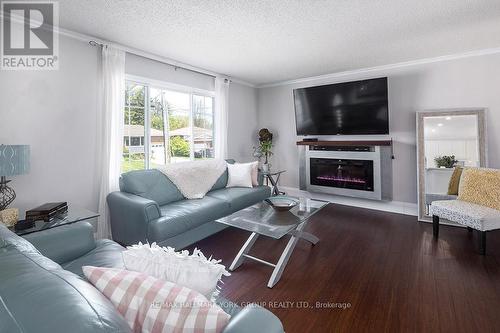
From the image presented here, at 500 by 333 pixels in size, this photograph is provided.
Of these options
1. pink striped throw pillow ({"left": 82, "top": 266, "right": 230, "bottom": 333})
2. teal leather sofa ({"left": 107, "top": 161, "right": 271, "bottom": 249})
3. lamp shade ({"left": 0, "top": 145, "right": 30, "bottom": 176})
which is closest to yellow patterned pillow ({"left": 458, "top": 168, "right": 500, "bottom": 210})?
teal leather sofa ({"left": 107, "top": 161, "right": 271, "bottom": 249})

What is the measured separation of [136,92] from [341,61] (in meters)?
3.07

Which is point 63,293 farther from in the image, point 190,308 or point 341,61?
point 341,61

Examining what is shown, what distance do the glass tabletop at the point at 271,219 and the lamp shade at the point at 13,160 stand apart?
5.63 feet

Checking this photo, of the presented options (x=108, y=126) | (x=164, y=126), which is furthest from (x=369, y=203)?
(x=108, y=126)

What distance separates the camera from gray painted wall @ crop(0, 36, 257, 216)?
248 centimetres

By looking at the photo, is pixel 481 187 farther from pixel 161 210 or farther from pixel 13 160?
pixel 13 160

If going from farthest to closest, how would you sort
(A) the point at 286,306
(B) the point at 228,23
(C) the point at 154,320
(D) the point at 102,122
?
(D) the point at 102,122, (B) the point at 228,23, (A) the point at 286,306, (C) the point at 154,320

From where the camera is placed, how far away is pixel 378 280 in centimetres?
227

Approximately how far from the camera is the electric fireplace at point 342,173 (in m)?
4.39

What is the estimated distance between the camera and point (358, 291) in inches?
83.1

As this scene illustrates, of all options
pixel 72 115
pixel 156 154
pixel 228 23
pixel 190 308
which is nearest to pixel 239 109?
pixel 156 154

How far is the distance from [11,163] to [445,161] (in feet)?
16.5

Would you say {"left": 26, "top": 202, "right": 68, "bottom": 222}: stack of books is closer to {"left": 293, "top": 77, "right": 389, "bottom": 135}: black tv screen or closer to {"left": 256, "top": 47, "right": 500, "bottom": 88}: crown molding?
{"left": 293, "top": 77, "right": 389, "bottom": 135}: black tv screen

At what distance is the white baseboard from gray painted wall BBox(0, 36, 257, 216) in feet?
12.2
